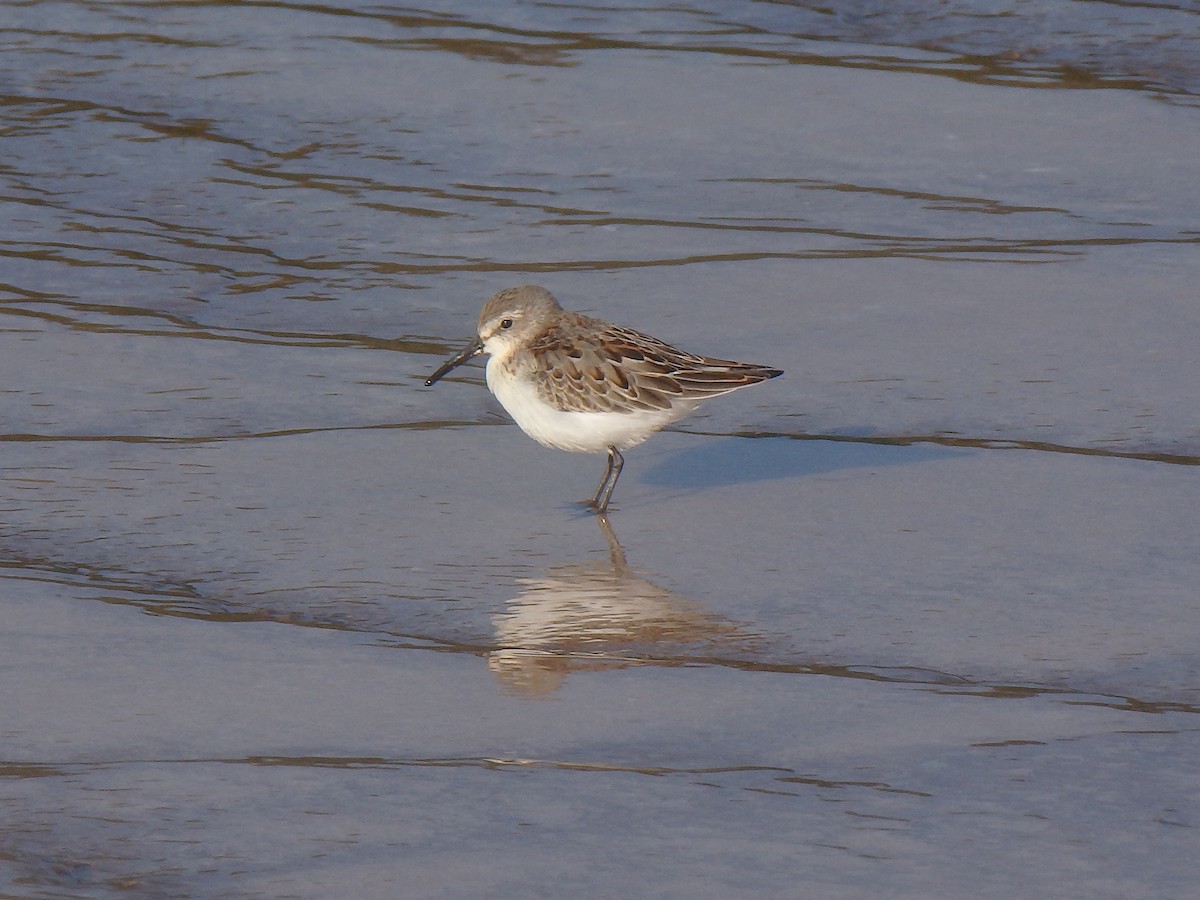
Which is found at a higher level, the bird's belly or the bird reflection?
the bird's belly

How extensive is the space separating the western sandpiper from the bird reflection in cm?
67

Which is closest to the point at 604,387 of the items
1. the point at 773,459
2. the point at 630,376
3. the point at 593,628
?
the point at 630,376

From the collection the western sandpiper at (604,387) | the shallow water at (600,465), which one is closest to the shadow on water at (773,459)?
the shallow water at (600,465)

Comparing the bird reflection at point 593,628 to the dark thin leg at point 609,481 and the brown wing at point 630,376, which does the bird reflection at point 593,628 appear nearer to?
the dark thin leg at point 609,481

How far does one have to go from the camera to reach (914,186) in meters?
8.80

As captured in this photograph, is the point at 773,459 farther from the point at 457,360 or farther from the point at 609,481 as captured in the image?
the point at 457,360

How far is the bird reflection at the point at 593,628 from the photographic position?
4648 mm

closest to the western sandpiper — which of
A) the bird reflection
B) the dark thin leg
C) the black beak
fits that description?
the dark thin leg

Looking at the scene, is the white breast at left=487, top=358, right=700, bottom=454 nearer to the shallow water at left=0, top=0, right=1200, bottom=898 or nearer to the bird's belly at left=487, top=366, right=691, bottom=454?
the bird's belly at left=487, top=366, right=691, bottom=454

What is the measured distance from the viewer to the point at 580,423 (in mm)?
5898

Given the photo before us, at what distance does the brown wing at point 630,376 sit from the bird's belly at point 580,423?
0.02m

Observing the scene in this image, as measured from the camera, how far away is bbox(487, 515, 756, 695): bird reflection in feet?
15.3

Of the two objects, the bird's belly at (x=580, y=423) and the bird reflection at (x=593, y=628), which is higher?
the bird's belly at (x=580, y=423)

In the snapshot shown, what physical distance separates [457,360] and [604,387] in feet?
2.54
